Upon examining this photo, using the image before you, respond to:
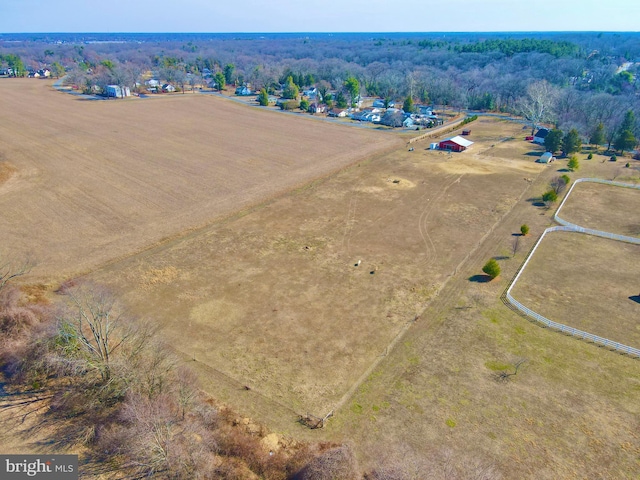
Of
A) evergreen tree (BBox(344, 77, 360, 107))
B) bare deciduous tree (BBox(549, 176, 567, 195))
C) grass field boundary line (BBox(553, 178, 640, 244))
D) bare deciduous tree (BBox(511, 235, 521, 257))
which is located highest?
evergreen tree (BBox(344, 77, 360, 107))

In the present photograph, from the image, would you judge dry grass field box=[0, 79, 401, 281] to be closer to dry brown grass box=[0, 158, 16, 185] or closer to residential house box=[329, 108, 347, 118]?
dry brown grass box=[0, 158, 16, 185]

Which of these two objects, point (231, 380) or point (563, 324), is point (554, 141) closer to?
point (563, 324)

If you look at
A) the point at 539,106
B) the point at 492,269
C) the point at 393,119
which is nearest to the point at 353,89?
the point at 393,119

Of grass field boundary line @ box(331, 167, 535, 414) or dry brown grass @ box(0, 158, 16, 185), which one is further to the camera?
dry brown grass @ box(0, 158, 16, 185)

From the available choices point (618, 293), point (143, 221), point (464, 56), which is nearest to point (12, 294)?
point (143, 221)

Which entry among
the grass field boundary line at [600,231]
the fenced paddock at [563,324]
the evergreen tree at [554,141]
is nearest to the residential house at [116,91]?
the evergreen tree at [554,141]

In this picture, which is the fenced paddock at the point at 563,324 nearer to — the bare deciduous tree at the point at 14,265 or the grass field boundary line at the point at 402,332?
the grass field boundary line at the point at 402,332

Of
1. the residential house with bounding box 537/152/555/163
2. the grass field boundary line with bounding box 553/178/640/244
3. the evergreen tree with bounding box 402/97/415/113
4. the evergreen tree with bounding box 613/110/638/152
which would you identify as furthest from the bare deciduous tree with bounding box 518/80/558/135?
the grass field boundary line with bounding box 553/178/640/244

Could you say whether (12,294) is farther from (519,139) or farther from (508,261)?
Result: (519,139)
